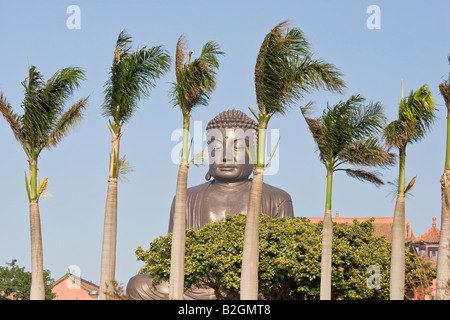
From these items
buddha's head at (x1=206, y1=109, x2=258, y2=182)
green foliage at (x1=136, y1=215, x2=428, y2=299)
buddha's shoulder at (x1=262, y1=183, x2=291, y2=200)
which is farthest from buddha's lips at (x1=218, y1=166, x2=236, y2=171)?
green foliage at (x1=136, y1=215, x2=428, y2=299)

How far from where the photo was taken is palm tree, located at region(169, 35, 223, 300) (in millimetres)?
16500

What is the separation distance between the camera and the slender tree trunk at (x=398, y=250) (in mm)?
16422

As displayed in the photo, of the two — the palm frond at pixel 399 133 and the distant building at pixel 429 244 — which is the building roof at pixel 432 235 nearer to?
the distant building at pixel 429 244

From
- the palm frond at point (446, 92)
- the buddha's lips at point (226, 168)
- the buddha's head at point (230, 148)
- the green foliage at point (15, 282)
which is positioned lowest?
the green foliage at point (15, 282)

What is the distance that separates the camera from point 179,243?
53.7 ft

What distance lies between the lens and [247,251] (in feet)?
51.4

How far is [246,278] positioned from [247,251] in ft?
1.76

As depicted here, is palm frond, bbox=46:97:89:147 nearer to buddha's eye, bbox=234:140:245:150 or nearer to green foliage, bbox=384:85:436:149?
green foliage, bbox=384:85:436:149

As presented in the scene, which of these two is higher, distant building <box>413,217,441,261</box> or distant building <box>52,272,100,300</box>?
distant building <box>413,217,441,261</box>

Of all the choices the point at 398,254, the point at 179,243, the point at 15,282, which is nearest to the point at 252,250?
the point at 179,243

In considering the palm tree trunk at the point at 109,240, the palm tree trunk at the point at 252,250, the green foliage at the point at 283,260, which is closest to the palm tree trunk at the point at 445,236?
the palm tree trunk at the point at 252,250
